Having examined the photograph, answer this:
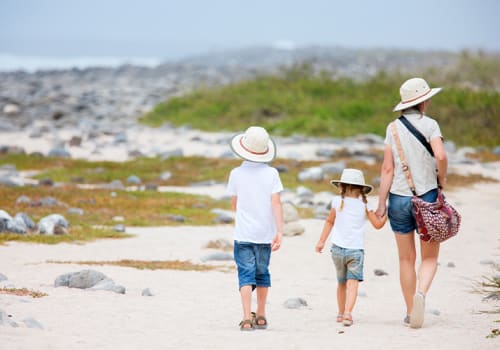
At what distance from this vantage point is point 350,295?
28.3ft

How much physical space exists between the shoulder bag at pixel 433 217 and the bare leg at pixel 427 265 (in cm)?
17

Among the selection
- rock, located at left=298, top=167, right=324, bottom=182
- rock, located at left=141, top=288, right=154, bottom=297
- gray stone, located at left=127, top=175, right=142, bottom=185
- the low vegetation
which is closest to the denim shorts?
rock, located at left=141, top=288, right=154, bottom=297

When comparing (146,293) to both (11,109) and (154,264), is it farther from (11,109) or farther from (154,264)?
(11,109)

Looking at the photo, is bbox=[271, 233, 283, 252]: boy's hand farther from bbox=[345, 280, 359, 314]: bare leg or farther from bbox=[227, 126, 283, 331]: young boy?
bbox=[345, 280, 359, 314]: bare leg

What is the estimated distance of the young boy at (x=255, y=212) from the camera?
27.8ft

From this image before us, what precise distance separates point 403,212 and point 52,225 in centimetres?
694

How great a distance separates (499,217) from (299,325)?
8.98m

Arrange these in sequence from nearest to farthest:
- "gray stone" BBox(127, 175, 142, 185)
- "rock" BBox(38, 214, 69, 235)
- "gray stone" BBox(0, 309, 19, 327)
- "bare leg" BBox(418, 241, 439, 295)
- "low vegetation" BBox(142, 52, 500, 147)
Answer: "gray stone" BBox(0, 309, 19, 327), "bare leg" BBox(418, 241, 439, 295), "rock" BBox(38, 214, 69, 235), "gray stone" BBox(127, 175, 142, 185), "low vegetation" BBox(142, 52, 500, 147)

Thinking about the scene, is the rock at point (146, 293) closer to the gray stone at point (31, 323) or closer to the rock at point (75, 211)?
the gray stone at point (31, 323)

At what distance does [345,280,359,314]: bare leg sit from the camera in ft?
28.2

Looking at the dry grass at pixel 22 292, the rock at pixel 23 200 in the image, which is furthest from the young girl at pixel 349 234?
the rock at pixel 23 200

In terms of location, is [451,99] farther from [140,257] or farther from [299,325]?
[299,325]

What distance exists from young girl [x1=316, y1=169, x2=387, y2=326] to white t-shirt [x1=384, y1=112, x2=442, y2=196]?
12.8 inches

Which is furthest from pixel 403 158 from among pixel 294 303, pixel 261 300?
pixel 294 303
